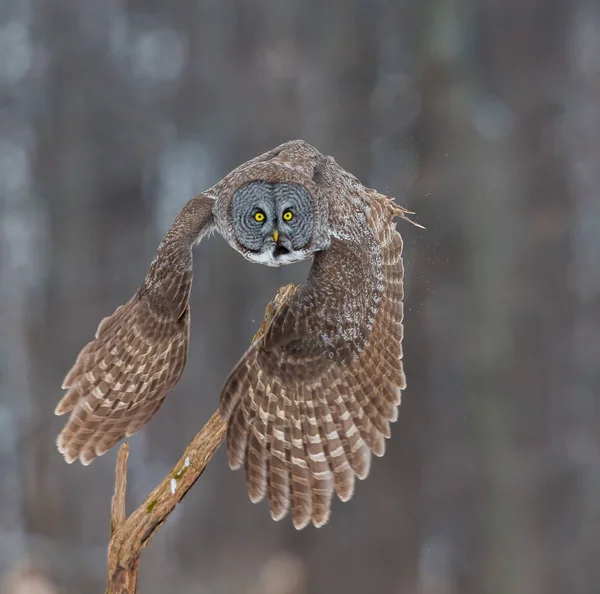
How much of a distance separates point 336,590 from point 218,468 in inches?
27.7

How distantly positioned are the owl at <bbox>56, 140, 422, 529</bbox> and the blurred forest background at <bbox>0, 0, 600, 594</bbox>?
0.65 metres

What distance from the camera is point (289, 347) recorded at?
174 cm

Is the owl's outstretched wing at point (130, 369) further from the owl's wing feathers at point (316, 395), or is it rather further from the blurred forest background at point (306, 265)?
the blurred forest background at point (306, 265)

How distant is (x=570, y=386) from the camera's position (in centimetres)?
301

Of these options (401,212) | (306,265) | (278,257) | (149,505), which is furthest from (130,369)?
(306,265)

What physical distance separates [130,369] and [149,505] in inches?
14.0

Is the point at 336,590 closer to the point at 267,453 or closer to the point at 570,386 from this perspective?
the point at 570,386

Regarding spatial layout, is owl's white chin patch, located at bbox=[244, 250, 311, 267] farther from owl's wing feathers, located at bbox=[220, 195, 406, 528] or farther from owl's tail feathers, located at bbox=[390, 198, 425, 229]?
owl's tail feathers, located at bbox=[390, 198, 425, 229]

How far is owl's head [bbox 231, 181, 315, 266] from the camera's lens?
185 centimetres

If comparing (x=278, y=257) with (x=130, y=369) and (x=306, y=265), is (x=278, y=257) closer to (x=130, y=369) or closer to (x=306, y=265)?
(x=130, y=369)

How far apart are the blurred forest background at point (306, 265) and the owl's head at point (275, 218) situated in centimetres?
80

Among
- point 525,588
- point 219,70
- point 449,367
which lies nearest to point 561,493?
point 525,588

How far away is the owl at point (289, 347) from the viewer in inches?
67.6

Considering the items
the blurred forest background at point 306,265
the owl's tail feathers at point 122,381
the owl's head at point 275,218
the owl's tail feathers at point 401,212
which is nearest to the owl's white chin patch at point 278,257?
the owl's head at point 275,218
